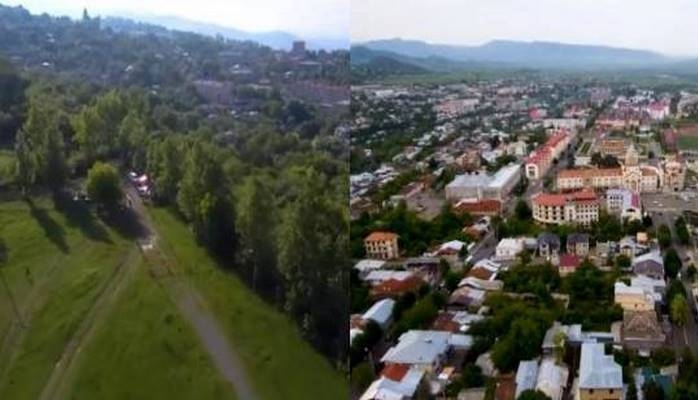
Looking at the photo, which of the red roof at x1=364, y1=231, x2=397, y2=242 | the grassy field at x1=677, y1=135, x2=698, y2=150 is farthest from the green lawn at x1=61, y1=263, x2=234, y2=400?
the grassy field at x1=677, y1=135, x2=698, y2=150

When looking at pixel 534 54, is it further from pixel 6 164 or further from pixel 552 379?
pixel 6 164

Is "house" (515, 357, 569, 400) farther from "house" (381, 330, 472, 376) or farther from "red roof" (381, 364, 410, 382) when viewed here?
"red roof" (381, 364, 410, 382)

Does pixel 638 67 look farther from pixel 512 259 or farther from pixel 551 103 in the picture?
pixel 512 259

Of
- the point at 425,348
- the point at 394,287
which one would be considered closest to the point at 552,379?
the point at 425,348

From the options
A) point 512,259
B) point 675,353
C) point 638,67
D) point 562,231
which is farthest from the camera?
point 638,67

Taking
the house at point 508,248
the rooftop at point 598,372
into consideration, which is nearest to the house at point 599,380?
the rooftop at point 598,372

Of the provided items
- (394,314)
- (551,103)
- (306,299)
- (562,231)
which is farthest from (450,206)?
(306,299)
